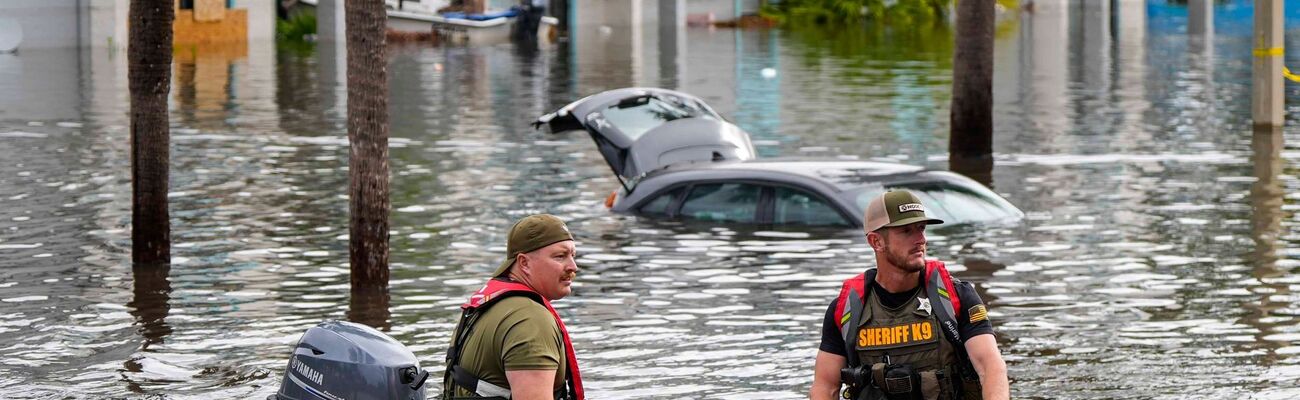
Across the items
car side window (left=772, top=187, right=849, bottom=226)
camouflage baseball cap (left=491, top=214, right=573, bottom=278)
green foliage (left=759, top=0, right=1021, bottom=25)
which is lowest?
car side window (left=772, top=187, right=849, bottom=226)

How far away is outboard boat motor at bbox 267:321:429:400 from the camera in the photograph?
6805 mm

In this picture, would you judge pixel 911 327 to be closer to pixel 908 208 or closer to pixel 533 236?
pixel 908 208

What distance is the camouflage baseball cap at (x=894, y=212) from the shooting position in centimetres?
654

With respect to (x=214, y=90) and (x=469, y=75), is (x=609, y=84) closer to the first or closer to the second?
(x=469, y=75)

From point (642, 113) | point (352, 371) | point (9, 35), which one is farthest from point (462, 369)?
point (9, 35)

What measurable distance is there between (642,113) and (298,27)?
44306 millimetres

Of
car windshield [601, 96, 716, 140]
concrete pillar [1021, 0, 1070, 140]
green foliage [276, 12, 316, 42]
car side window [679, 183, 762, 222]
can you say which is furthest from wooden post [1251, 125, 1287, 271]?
green foliage [276, 12, 316, 42]

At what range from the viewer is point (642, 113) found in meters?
19.4

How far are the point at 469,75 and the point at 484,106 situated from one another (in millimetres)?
9874

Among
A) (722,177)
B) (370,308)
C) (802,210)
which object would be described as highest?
(722,177)

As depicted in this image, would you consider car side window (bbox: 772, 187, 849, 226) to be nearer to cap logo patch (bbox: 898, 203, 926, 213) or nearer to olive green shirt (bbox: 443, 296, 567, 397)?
cap logo patch (bbox: 898, 203, 926, 213)

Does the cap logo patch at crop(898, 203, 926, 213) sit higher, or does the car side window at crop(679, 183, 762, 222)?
the cap logo patch at crop(898, 203, 926, 213)

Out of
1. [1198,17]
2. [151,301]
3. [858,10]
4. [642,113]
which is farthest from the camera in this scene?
[858,10]

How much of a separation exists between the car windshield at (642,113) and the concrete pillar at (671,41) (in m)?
21.1
